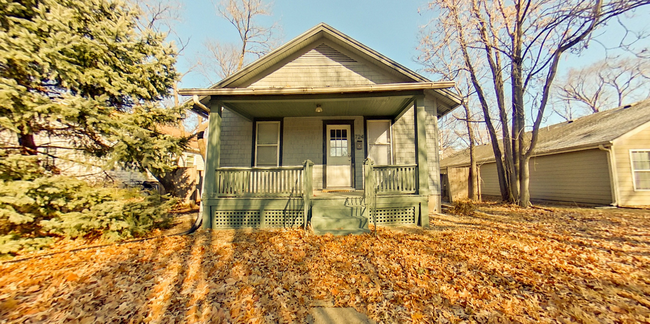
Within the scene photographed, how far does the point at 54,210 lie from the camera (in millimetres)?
4457

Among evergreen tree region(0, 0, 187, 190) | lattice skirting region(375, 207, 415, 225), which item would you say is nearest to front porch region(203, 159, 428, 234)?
lattice skirting region(375, 207, 415, 225)

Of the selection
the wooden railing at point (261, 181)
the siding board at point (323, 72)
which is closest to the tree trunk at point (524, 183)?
the siding board at point (323, 72)

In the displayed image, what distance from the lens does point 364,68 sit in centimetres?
789

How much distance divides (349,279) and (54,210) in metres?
5.69

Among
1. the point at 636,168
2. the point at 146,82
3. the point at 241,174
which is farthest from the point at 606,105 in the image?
the point at 146,82

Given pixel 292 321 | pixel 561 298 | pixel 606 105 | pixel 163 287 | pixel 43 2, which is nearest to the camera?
pixel 292 321

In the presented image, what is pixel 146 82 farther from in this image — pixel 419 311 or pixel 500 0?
pixel 500 0

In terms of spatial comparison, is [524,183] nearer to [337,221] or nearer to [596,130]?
[596,130]

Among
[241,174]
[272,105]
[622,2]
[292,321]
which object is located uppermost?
[622,2]

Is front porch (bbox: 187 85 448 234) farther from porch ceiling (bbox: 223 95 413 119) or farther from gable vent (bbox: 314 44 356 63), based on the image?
gable vent (bbox: 314 44 356 63)

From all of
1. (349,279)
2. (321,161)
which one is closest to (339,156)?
(321,161)

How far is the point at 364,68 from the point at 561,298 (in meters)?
7.18

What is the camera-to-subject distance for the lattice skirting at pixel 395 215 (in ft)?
19.5

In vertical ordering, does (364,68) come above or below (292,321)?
above
